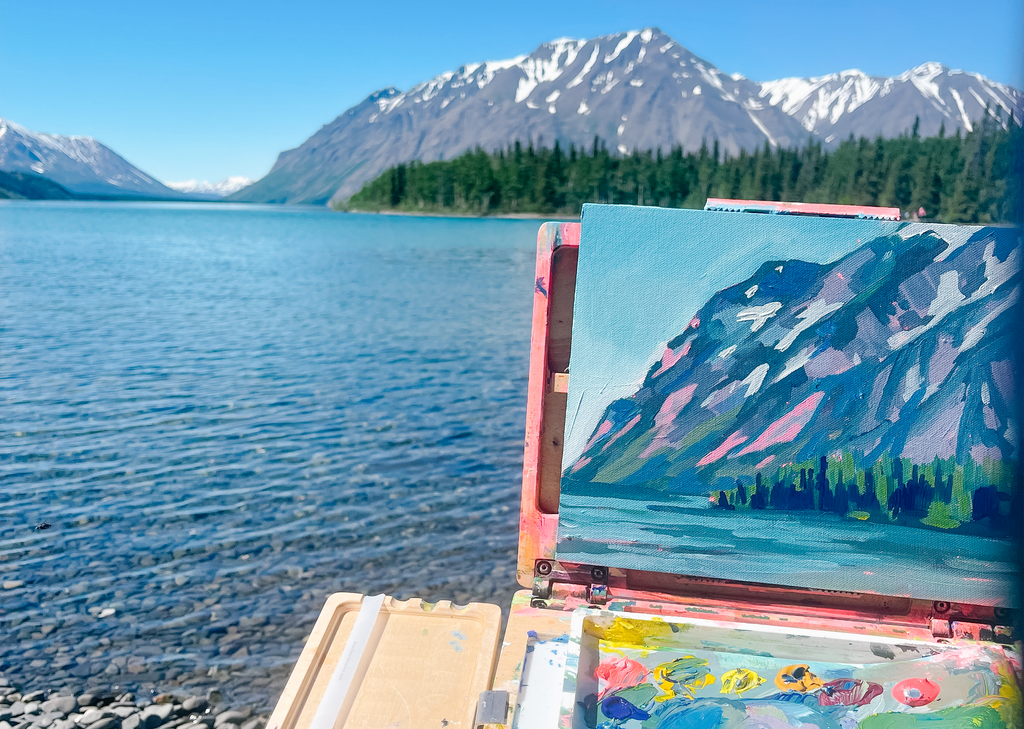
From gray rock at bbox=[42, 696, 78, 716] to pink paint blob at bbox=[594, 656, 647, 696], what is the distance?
393cm

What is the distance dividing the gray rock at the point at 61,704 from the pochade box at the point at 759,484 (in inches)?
109

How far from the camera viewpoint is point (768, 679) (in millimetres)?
2689

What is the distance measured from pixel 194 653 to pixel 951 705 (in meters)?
4.91

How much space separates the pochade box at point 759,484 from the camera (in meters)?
2.69

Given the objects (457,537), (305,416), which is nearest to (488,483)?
(457,537)

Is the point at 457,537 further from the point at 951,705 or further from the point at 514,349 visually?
the point at 514,349

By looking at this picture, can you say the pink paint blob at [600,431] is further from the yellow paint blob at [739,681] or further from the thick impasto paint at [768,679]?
the yellow paint blob at [739,681]

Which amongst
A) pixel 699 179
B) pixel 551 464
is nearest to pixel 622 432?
pixel 551 464

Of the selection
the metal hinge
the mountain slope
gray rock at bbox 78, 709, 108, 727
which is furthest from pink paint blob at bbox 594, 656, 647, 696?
gray rock at bbox 78, 709, 108, 727

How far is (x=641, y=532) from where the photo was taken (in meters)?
3.05

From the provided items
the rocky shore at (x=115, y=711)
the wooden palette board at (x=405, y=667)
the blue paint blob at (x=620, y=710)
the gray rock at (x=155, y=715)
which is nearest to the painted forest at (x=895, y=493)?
the blue paint blob at (x=620, y=710)

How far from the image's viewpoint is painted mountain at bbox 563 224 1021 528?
2803mm

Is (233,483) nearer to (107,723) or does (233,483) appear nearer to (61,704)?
(61,704)

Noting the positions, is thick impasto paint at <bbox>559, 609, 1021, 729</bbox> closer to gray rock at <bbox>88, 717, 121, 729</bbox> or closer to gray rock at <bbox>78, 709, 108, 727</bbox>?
gray rock at <bbox>88, 717, 121, 729</bbox>
